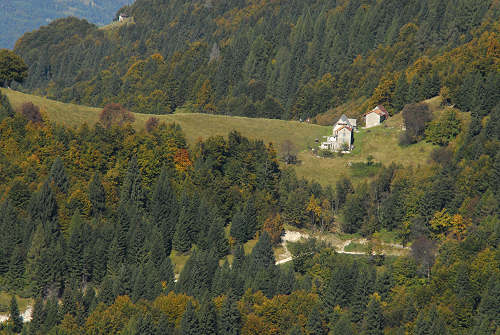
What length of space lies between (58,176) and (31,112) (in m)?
19.1

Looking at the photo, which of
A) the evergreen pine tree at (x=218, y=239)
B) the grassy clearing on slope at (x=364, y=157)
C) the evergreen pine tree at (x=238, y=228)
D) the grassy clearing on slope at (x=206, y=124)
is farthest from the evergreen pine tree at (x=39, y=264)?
the grassy clearing on slope at (x=364, y=157)

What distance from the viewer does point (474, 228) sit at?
136 metres

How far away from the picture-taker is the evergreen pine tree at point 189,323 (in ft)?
376

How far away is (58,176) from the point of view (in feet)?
486

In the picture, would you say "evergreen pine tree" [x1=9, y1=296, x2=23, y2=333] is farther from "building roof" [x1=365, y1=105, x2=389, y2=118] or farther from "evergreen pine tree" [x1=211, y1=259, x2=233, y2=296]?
"building roof" [x1=365, y1=105, x2=389, y2=118]

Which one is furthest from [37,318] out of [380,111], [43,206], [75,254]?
[380,111]

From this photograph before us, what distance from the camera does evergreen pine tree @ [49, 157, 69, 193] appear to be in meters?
148

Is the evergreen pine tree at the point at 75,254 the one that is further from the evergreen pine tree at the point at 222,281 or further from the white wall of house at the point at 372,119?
the white wall of house at the point at 372,119

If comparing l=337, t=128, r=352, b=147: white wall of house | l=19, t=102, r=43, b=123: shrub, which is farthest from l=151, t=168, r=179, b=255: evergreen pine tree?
l=337, t=128, r=352, b=147: white wall of house

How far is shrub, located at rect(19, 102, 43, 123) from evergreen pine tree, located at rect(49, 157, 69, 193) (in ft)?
49.2

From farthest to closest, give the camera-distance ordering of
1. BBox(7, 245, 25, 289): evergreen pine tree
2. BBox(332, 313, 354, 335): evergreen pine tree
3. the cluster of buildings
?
the cluster of buildings < BBox(7, 245, 25, 289): evergreen pine tree < BBox(332, 313, 354, 335): evergreen pine tree

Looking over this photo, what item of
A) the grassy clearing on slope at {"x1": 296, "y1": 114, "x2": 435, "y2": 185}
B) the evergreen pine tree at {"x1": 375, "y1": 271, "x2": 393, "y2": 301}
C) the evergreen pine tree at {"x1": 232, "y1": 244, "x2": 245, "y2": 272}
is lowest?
the evergreen pine tree at {"x1": 375, "y1": 271, "x2": 393, "y2": 301}

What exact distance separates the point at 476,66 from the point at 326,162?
37.8 meters

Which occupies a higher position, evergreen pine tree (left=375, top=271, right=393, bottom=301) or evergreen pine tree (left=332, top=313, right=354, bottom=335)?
evergreen pine tree (left=375, top=271, right=393, bottom=301)
